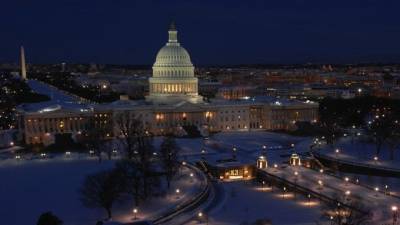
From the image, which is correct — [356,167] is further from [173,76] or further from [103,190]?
[173,76]

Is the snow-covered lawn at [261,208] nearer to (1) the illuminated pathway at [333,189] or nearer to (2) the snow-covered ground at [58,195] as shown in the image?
(1) the illuminated pathway at [333,189]

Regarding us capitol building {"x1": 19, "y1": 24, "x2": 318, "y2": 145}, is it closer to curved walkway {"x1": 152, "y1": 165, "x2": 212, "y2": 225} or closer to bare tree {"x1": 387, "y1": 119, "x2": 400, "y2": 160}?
bare tree {"x1": 387, "y1": 119, "x2": 400, "y2": 160}

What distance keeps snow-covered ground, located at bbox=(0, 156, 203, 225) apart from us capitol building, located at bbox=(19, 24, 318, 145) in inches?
828

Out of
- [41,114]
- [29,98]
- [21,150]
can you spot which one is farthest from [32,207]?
[29,98]

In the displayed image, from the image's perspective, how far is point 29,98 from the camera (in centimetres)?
10038

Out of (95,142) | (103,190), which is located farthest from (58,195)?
(95,142)

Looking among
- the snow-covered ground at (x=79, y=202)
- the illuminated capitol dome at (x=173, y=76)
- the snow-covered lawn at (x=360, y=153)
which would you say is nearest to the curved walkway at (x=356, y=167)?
the snow-covered lawn at (x=360, y=153)

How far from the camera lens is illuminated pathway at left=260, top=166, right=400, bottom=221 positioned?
34.4 m

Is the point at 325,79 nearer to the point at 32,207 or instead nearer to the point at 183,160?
the point at 183,160

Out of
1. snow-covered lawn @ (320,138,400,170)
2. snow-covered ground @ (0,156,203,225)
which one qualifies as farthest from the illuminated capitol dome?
snow-covered ground @ (0,156,203,225)

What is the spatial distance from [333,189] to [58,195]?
17.4 meters

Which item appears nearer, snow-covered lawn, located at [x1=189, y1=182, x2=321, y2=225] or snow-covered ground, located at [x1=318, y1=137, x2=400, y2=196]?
snow-covered lawn, located at [x1=189, y1=182, x2=321, y2=225]

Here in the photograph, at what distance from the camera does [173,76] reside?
275 feet

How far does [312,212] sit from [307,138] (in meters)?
30.6
